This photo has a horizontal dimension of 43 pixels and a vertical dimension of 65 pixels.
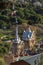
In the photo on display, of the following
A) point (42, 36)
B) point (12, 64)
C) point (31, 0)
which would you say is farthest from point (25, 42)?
point (31, 0)

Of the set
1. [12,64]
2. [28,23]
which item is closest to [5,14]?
[28,23]

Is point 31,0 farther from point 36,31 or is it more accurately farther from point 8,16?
point 36,31

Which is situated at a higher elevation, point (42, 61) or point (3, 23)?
point (42, 61)

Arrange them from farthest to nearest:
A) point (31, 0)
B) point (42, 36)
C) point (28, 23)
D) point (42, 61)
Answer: point (31, 0) < point (28, 23) < point (42, 36) < point (42, 61)

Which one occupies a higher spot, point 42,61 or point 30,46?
point 42,61

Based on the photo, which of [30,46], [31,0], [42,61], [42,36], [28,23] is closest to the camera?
[42,61]

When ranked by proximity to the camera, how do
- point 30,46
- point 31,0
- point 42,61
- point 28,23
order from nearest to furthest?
point 42,61 → point 30,46 → point 28,23 → point 31,0

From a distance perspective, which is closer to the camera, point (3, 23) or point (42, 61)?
point (42, 61)

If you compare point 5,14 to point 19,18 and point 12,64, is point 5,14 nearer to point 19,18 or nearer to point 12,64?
point 19,18

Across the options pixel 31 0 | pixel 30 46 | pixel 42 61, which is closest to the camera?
pixel 42 61
